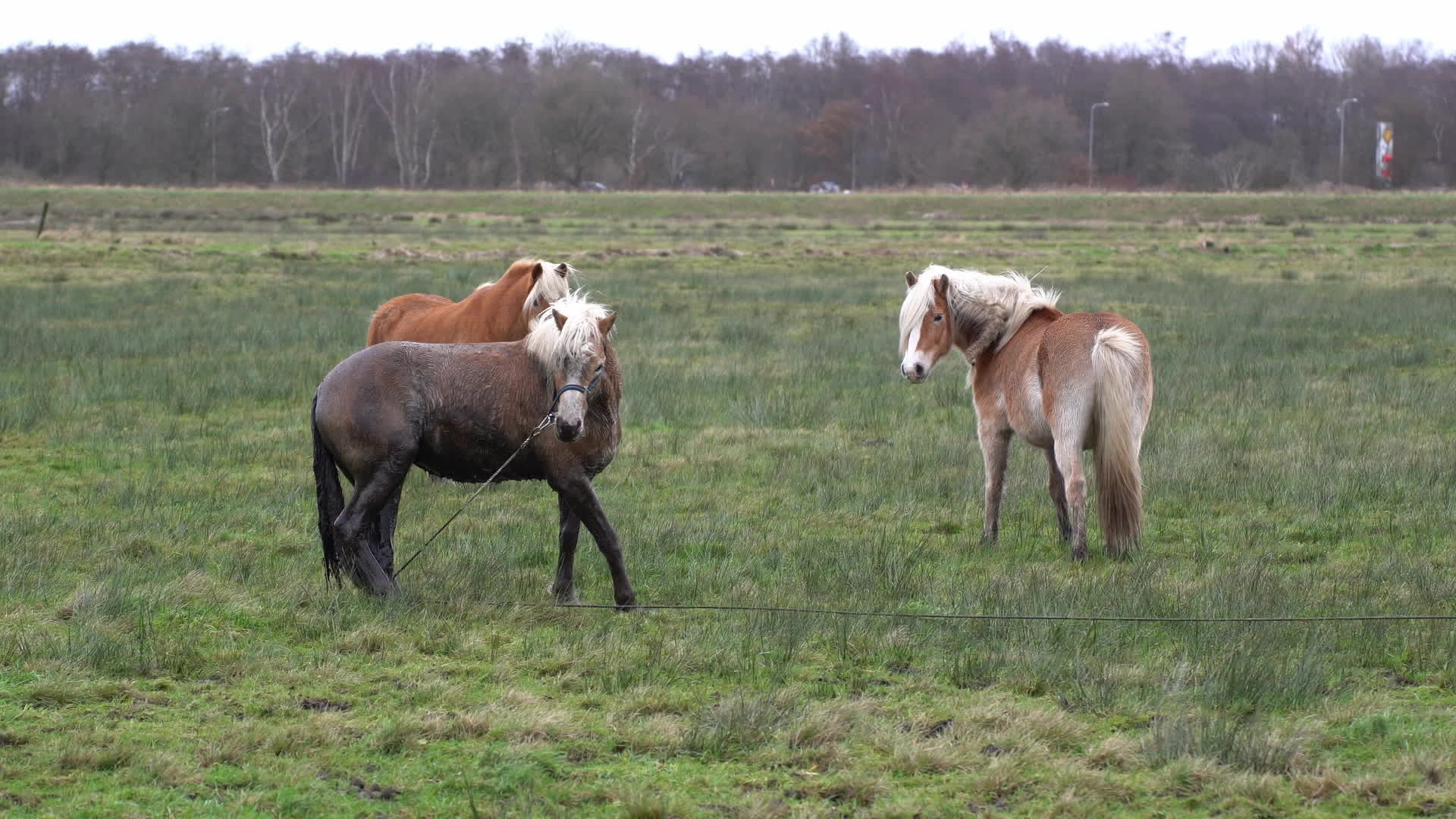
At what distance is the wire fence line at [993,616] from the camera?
5.96 m

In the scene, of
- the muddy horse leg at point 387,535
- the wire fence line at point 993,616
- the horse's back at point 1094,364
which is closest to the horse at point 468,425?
the muddy horse leg at point 387,535

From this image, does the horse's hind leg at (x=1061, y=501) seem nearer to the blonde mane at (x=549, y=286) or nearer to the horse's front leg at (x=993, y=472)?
the horse's front leg at (x=993, y=472)

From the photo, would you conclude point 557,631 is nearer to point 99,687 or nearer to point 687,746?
point 687,746

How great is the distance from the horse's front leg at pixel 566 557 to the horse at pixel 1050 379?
2.37m

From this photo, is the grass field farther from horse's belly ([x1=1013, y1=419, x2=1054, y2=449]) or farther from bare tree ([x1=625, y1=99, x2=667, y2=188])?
bare tree ([x1=625, y1=99, x2=667, y2=188])

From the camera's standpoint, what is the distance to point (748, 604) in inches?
269

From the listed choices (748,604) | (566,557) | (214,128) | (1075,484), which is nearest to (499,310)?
(566,557)

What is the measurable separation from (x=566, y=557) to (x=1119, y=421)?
3.04 meters

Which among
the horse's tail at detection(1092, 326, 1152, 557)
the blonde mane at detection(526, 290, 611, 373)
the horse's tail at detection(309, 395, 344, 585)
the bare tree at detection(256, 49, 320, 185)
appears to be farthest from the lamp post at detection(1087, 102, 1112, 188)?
the horse's tail at detection(309, 395, 344, 585)

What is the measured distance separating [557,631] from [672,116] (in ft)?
340

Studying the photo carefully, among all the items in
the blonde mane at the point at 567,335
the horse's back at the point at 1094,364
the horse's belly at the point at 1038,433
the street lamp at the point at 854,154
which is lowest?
the horse's belly at the point at 1038,433

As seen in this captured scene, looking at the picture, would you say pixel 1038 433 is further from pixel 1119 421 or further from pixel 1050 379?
pixel 1119 421

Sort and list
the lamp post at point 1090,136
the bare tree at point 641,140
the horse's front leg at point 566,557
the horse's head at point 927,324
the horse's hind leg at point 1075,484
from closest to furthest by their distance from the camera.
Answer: the horse's front leg at point 566,557 < the horse's hind leg at point 1075,484 < the horse's head at point 927,324 < the lamp post at point 1090,136 < the bare tree at point 641,140

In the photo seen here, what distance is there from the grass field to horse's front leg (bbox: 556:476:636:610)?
0.51 ft
